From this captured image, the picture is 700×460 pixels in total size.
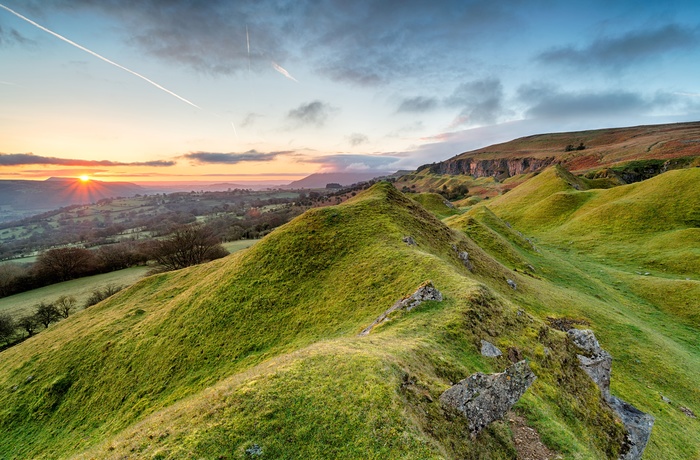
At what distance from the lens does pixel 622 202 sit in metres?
62.2

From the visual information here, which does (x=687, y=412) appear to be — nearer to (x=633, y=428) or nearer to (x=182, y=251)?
(x=633, y=428)

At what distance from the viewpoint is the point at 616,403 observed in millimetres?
15281

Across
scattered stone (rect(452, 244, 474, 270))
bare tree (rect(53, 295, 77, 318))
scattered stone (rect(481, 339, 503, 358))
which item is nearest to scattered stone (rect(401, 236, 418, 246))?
scattered stone (rect(452, 244, 474, 270))

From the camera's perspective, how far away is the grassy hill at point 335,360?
9.05 meters

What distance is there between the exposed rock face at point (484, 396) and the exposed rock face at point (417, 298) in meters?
6.61

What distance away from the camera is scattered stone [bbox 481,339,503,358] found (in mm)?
14094

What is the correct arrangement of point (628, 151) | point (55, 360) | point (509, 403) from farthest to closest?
1. point (628, 151)
2. point (55, 360)
3. point (509, 403)

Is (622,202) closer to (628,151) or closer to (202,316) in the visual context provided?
(202,316)

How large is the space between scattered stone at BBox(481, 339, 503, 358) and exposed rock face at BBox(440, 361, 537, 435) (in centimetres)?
319

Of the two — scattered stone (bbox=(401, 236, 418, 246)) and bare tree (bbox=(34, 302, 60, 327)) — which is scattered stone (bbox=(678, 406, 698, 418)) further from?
bare tree (bbox=(34, 302, 60, 327))

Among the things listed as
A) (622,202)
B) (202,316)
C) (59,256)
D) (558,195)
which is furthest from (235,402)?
→ (59,256)

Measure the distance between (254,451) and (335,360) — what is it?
13.1 ft

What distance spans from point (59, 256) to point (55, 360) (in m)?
73.7

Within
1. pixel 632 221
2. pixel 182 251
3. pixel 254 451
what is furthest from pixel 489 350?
pixel 182 251
